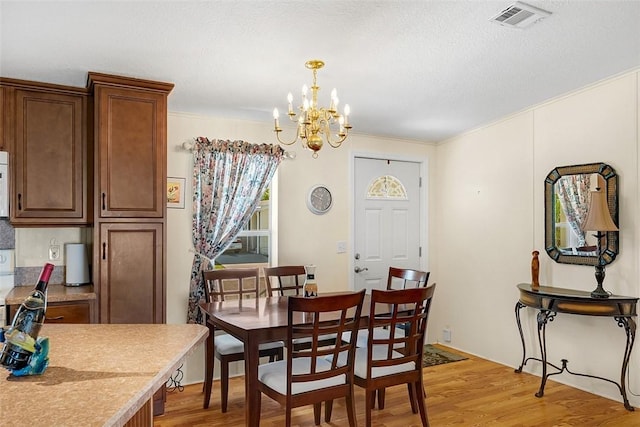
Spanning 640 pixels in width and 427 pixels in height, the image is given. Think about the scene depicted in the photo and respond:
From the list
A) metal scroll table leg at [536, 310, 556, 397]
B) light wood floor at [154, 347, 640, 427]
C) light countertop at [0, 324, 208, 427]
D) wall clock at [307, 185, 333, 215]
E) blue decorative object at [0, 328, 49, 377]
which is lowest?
light wood floor at [154, 347, 640, 427]

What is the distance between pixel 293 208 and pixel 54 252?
208 centimetres

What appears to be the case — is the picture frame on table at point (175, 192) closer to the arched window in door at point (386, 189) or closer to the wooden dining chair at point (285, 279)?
the wooden dining chair at point (285, 279)

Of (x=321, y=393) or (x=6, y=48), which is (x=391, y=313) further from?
(x=6, y=48)

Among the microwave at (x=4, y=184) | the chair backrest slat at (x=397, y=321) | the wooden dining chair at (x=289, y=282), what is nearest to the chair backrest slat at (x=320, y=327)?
the chair backrest slat at (x=397, y=321)

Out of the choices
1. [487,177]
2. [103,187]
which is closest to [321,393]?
[103,187]

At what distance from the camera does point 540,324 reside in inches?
145

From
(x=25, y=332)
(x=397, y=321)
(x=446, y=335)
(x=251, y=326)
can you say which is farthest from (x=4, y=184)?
(x=446, y=335)

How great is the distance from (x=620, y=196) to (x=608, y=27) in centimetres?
140

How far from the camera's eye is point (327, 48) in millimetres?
2729

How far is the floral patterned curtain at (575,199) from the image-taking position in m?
3.67

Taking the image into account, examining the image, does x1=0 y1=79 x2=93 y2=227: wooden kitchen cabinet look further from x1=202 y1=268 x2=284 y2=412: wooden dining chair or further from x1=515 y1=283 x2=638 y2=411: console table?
x1=515 y1=283 x2=638 y2=411: console table

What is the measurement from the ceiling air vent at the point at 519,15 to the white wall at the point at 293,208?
2369mm

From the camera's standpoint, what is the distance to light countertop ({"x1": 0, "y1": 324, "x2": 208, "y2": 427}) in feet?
3.61

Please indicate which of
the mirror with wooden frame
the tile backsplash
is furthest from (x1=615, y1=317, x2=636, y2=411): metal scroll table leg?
the tile backsplash
